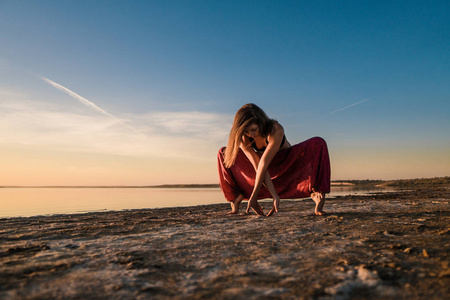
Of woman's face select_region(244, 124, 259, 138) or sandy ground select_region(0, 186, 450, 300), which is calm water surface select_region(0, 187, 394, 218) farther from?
sandy ground select_region(0, 186, 450, 300)

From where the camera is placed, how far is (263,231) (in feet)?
8.66

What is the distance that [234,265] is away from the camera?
159 centimetres

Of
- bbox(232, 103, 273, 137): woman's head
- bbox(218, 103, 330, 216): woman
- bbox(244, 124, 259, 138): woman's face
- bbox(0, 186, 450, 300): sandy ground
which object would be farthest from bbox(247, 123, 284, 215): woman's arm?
bbox(0, 186, 450, 300): sandy ground

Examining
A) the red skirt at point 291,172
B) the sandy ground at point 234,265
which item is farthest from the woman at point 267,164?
the sandy ground at point 234,265

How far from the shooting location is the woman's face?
373cm

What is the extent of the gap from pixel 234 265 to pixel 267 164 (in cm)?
236

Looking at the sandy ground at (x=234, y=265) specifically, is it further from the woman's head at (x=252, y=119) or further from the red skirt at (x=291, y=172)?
the woman's head at (x=252, y=119)

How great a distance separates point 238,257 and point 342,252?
0.66 meters

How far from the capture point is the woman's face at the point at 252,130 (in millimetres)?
3732

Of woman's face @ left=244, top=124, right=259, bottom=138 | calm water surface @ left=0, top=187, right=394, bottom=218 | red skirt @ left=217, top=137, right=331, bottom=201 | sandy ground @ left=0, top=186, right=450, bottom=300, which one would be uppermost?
woman's face @ left=244, top=124, right=259, bottom=138

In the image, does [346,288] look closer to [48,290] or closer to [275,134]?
[48,290]

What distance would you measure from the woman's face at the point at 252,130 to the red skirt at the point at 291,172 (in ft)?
1.99

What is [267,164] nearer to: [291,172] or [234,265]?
[291,172]

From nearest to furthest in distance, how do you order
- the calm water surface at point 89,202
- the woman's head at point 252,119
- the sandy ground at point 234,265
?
the sandy ground at point 234,265 < the woman's head at point 252,119 < the calm water surface at point 89,202
